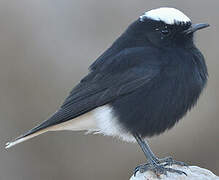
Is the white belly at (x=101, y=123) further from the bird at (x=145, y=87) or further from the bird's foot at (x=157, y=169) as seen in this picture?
the bird's foot at (x=157, y=169)

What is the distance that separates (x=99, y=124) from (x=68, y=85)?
3233mm

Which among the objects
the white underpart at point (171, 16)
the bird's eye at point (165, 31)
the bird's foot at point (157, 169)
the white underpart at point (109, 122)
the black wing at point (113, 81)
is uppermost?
the white underpart at point (171, 16)

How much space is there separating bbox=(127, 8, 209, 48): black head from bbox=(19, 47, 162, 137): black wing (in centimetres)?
18

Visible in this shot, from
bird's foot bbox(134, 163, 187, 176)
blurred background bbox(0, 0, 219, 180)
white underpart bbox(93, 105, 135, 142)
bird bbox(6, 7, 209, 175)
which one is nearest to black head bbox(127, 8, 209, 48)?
bird bbox(6, 7, 209, 175)

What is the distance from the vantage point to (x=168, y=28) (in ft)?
26.9

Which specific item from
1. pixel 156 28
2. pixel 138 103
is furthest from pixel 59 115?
pixel 156 28

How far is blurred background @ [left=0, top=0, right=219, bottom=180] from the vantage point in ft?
37.1

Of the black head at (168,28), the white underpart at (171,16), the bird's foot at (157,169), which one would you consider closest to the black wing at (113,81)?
the black head at (168,28)

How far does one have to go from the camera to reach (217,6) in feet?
39.0

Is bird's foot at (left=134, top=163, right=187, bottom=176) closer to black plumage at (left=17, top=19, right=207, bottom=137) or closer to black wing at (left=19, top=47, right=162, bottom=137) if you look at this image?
black plumage at (left=17, top=19, right=207, bottom=137)

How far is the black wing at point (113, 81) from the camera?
8.11m

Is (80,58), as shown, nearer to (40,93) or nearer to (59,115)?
(40,93)

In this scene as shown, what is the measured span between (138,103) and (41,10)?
450 cm

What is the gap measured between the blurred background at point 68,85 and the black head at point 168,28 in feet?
10.0
